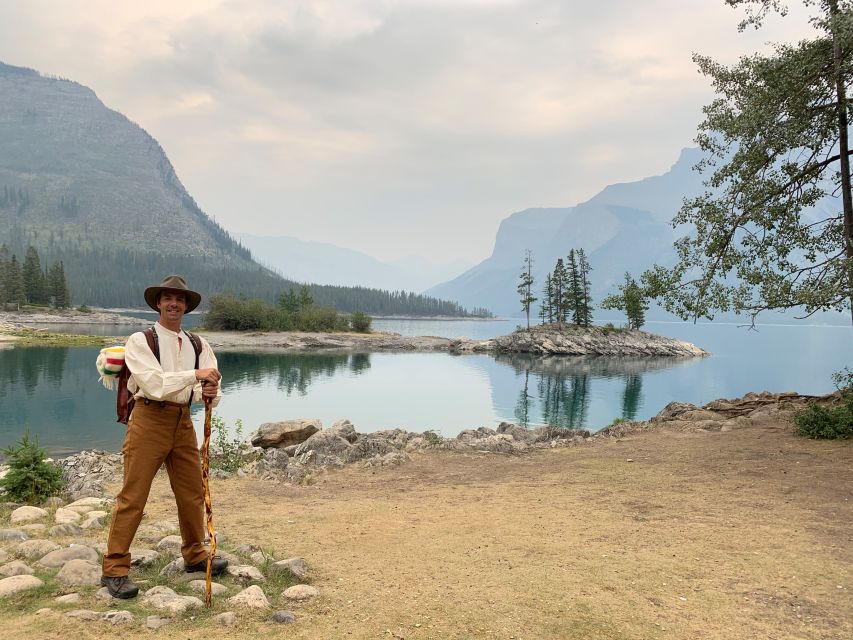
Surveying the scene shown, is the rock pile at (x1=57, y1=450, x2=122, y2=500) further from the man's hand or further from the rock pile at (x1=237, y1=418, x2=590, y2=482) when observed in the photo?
the man's hand

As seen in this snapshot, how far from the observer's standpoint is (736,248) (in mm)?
13383

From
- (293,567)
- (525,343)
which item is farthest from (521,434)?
(525,343)

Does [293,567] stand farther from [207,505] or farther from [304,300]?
[304,300]

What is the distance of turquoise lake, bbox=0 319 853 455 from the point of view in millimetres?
29391

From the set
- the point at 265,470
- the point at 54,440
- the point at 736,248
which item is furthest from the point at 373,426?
the point at 736,248

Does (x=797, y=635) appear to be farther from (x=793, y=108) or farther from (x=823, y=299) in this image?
(x=793, y=108)

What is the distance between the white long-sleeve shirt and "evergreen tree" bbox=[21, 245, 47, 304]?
136 meters

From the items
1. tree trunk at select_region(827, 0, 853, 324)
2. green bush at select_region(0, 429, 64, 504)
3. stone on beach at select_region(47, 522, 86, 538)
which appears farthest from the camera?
tree trunk at select_region(827, 0, 853, 324)

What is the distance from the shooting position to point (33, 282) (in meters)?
114

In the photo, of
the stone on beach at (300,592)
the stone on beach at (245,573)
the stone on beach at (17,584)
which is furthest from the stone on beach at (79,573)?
the stone on beach at (300,592)

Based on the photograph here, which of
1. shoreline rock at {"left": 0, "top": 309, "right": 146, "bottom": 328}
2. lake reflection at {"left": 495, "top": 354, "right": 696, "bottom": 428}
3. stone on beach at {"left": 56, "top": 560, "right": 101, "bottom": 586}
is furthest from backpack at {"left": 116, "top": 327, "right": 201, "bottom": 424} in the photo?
shoreline rock at {"left": 0, "top": 309, "right": 146, "bottom": 328}

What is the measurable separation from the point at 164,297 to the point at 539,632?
4.65 metres

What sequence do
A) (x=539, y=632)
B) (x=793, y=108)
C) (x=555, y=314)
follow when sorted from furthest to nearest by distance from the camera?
(x=555, y=314), (x=793, y=108), (x=539, y=632)

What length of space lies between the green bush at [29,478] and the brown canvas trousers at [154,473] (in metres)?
4.77
